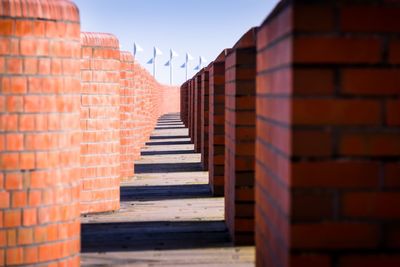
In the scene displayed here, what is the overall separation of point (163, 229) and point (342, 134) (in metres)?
3.88

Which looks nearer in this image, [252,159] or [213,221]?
[252,159]

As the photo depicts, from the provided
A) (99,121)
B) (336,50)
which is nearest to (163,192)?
(99,121)

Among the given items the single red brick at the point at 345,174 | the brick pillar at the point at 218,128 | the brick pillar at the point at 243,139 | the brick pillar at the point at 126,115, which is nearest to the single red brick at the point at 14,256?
the brick pillar at the point at 243,139

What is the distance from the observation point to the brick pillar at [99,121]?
648 centimetres

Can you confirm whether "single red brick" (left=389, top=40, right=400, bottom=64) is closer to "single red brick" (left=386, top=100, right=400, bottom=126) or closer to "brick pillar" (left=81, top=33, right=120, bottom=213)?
"single red brick" (left=386, top=100, right=400, bottom=126)

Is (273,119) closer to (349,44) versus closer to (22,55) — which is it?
(349,44)

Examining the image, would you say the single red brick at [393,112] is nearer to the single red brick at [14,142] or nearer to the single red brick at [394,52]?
the single red brick at [394,52]

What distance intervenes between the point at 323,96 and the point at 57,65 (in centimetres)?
218

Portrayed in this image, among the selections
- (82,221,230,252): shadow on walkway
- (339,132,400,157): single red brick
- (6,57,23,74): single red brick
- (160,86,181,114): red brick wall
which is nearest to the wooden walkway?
(82,221,230,252): shadow on walkway

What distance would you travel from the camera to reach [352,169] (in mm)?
2072

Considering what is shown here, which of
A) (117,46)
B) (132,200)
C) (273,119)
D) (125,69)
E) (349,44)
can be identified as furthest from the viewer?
(125,69)

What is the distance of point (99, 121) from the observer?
6621mm

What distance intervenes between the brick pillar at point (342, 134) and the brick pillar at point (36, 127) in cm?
204

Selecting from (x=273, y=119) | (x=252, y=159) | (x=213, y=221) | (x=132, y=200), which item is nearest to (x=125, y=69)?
(x=132, y=200)
